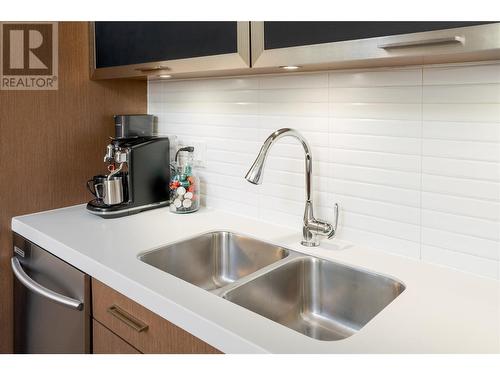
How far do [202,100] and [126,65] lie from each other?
337mm

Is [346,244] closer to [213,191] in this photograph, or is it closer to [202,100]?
[213,191]

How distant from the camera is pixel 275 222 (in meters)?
1.65

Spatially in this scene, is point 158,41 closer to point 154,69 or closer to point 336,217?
point 154,69

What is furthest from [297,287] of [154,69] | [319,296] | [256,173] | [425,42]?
[154,69]

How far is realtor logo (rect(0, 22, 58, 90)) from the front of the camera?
1671 mm

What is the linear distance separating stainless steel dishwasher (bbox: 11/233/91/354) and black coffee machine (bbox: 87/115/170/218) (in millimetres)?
287

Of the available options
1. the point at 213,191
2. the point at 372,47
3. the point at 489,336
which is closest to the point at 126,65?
the point at 213,191

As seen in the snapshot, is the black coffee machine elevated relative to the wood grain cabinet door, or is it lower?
lower

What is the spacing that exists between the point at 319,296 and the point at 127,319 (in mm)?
565

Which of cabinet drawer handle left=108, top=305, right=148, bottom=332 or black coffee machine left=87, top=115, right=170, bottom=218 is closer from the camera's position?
cabinet drawer handle left=108, top=305, right=148, bottom=332

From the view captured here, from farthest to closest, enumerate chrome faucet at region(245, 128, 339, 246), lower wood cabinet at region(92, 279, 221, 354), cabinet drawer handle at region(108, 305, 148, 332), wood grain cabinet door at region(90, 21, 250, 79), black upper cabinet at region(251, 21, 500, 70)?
chrome faucet at region(245, 128, 339, 246) → wood grain cabinet door at region(90, 21, 250, 79) → cabinet drawer handle at region(108, 305, 148, 332) → lower wood cabinet at region(92, 279, 221, 354) → black upper cabinet at region(251, 21, 500, 70)

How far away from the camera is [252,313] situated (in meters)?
0.98

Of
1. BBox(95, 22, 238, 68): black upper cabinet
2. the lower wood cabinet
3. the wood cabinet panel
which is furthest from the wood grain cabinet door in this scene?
the wood cabinet panel

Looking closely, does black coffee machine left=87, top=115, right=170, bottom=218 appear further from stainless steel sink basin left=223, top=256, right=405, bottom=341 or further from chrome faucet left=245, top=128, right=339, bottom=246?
stainless steel sink basin left=223, top=256, right=405, bottom=341
